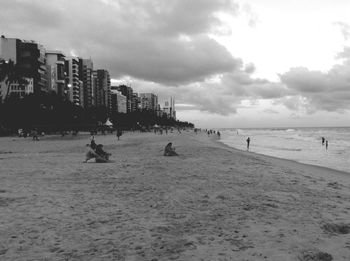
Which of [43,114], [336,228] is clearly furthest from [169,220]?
[43,114]

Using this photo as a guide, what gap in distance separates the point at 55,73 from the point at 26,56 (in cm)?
2199

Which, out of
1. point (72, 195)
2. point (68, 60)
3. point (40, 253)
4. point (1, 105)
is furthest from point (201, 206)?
point (68, 60)

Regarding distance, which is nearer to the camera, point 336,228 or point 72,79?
point 336,228

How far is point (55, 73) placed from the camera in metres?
158

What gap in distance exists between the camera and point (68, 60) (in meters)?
178

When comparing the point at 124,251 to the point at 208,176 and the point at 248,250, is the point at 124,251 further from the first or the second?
the point at 208,176

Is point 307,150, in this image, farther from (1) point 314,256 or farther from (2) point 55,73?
(2) point 55,73

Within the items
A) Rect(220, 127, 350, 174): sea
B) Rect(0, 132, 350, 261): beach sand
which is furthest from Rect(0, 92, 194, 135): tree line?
Rect(0, 132, 350, 261): beach sand

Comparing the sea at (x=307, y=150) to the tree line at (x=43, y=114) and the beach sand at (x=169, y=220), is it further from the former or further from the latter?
the tree line at (x=43, y=114)

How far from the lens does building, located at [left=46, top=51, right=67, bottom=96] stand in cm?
15600

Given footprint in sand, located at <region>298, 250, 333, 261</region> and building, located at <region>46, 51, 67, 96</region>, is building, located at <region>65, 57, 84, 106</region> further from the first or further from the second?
footprint in sand, located at <region>298, 250, 333, 261</region>

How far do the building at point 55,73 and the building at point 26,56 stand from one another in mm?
11885

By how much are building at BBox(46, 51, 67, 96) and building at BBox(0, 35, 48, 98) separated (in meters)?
11.9

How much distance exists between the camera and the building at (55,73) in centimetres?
15600
